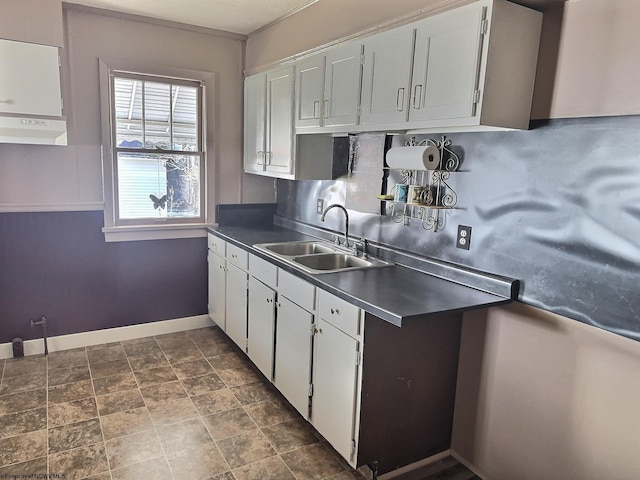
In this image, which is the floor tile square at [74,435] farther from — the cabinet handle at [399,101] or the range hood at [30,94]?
the cabinet handle at [399,101]

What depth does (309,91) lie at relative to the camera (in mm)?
2887

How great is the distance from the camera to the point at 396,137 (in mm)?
2604

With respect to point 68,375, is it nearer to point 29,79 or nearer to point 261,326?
point 261,326

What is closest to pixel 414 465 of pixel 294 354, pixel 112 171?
pixel 294 354

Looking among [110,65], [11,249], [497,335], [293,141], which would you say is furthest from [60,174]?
[497,335]

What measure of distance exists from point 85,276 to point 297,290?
2.00m

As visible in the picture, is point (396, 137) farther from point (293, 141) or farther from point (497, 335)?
point (497, 335)

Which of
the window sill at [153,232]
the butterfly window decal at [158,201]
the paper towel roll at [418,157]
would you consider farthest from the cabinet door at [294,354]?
the butterfly window decal at [158,201]

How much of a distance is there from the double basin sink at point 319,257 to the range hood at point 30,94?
5.08 feet

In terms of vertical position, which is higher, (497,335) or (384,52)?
(384,52)

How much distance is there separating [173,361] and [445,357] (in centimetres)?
208

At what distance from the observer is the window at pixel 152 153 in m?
3.49

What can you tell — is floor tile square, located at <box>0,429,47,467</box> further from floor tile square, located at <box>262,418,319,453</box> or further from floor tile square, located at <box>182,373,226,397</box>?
floor tile square, located at <box>262,418,319,453</box>

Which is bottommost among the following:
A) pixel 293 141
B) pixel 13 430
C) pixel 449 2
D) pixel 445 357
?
pixel 13 430
